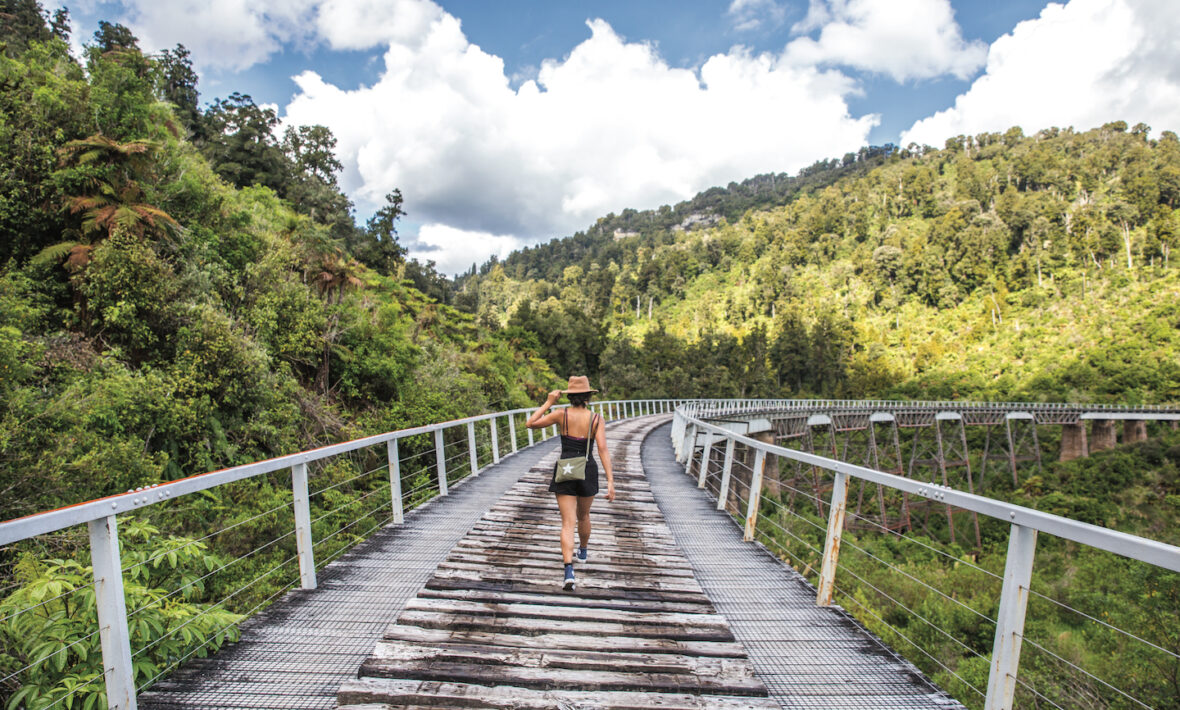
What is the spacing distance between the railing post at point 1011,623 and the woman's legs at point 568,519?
2.52 m

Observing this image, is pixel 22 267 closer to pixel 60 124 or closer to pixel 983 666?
pixel 60 124

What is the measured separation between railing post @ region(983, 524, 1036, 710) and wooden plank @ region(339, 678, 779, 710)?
1006 millimetres

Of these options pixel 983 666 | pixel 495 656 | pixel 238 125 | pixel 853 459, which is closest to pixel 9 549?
pixel 495 656

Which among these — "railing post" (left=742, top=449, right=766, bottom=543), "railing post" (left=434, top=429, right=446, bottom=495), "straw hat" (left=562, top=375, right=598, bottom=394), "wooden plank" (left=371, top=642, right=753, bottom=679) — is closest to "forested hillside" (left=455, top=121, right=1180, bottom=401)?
"railing post" (left=434, top=429, right=446, bottom=495)

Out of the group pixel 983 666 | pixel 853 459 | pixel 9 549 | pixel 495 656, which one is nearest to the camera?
pixel 495 656

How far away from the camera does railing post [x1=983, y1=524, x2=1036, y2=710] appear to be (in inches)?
95.0

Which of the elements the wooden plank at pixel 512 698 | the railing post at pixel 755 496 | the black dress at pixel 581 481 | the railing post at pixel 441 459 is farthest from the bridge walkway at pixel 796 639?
the railing post at pixel 441 459

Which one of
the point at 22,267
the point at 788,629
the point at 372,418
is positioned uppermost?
the point at 22,267

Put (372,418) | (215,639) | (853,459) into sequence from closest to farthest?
(215,639) < (372,418) < (853,459)

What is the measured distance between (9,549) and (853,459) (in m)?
45.0

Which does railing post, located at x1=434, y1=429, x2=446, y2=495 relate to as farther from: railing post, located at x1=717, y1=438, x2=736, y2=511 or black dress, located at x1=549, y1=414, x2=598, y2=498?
railing post, located at x1=717, y1=438, x2=736, y2=511

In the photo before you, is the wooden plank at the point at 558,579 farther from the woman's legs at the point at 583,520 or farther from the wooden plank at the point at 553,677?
the wooden plank at the point at 553,677

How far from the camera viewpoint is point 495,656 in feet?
9.64

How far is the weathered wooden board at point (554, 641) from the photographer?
262cm
